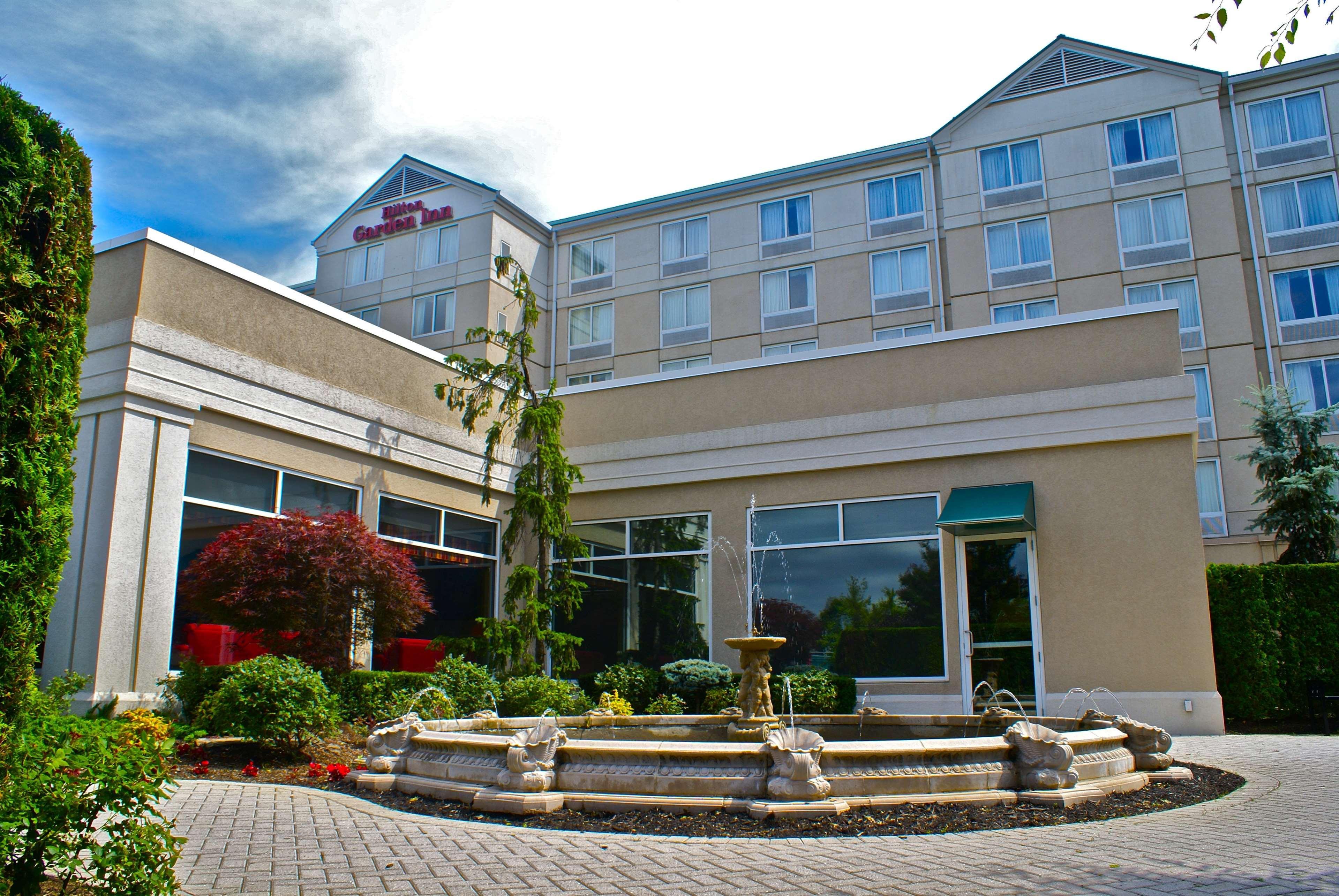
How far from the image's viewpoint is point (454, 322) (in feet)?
113

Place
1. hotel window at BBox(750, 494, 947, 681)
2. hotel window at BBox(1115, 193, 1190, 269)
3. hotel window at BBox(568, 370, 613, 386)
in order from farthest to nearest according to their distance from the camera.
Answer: hotel window at BBox(568, 370, 613, 386) < hotel window at BBox(1115, 193, 1190, 269) < hotel window at BBox(750, 494, 947, 681)

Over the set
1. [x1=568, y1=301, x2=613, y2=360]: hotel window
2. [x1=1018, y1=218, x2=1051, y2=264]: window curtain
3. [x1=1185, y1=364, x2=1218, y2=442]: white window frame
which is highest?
[x1=1018, y1=218, x2=1051, y2=264]: window curtain

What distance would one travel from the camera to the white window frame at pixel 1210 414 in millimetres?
27672

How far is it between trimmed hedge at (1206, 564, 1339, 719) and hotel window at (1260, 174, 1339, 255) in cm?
1815

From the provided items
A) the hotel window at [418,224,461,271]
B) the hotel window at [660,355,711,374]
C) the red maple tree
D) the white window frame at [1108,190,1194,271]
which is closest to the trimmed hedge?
Result: the red maple tree

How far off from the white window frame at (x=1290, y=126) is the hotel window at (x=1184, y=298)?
13.5ft

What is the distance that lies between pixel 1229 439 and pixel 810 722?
21.9 meters

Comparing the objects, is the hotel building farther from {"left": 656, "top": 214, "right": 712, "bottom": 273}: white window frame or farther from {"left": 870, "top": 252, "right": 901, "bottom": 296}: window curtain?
{"left": 656, "top": 214, "right": 712, "bottom": 273}: white window frame

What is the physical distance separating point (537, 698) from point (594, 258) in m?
25.9

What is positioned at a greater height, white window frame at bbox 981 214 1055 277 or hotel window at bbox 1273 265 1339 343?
white window frame at bbox 981 214 1055 277

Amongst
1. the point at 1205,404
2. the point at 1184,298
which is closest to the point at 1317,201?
the point at 1184,298

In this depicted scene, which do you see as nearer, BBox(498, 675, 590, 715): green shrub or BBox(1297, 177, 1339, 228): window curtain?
BBox(498, 675, 590, 715): green shrub

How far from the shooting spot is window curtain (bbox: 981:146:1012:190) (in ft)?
101

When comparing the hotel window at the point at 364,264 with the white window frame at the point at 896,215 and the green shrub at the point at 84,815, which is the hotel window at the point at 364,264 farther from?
the green shrub at the point at 84,815
